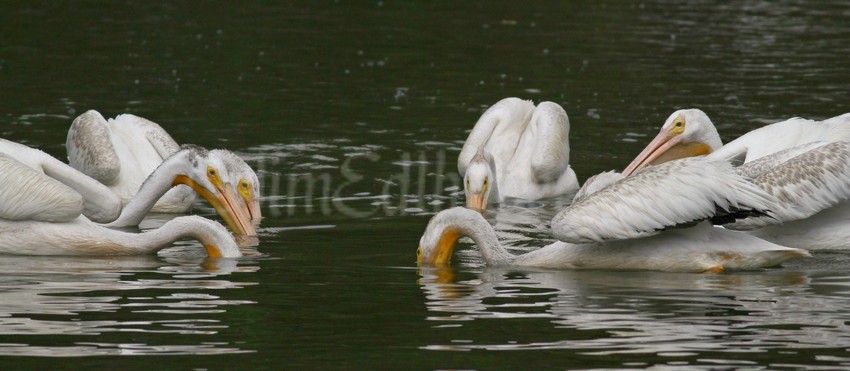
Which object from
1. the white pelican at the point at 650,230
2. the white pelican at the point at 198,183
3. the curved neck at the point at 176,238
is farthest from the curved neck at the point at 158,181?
the white pelican at the point at 650,230

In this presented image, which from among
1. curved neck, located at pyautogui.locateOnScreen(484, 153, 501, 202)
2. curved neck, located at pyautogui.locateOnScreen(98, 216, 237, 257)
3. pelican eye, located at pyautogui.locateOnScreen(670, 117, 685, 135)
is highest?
pelican eye, located at pyautogui.locateOnScreen(670, 117, 685, 135)

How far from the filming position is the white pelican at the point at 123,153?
400 inches

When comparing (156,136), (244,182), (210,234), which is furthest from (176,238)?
(156,136)

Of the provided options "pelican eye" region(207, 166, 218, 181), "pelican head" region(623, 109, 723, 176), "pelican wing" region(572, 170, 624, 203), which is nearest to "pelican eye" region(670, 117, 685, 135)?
"pelican head" region(623, 109, 723, 176)

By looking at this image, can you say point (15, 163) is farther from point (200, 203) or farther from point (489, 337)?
point (489, 337)

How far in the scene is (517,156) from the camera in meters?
11.3

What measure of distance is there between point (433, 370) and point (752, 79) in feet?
34.4

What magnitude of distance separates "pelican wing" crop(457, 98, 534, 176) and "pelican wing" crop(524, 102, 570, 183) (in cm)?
42

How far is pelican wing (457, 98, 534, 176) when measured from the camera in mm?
11258

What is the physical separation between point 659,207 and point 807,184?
103cm

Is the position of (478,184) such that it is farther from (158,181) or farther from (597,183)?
(158,181)

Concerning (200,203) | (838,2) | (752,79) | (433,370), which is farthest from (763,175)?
(838,2)

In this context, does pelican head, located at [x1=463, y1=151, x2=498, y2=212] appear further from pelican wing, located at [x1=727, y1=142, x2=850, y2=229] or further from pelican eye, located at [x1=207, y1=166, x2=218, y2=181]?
pelican wing, located at [x1=727, y1=142, x2=850, y2=229]

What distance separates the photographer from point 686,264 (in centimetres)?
788
